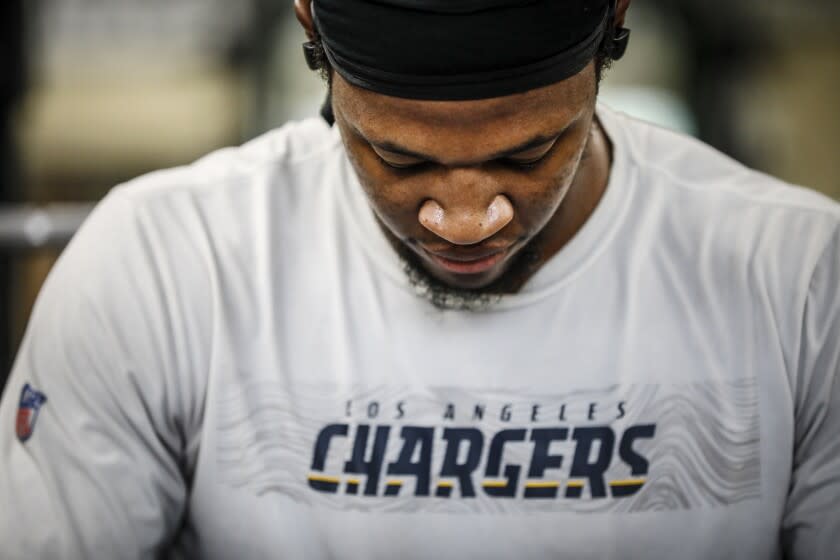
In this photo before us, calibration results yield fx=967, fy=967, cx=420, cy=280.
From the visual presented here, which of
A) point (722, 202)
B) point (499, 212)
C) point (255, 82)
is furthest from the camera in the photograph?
point (255, 82)

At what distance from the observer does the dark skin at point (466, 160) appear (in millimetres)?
1213

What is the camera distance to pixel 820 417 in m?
1.48

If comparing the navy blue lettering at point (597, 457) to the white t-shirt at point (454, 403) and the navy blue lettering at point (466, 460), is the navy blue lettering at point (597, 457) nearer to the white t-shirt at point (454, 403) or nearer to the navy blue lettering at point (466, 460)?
the white t-shirt at point (454, 403)

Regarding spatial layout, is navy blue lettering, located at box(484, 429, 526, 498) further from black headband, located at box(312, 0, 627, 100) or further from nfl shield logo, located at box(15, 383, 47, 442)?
nfl shield logo, located at box(15, 383, 47, 442)

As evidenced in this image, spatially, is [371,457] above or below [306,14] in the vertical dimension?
below

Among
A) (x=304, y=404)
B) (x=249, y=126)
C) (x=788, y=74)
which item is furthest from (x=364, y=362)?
(x=788, y=74)

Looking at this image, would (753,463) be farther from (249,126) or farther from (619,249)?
(249,126)

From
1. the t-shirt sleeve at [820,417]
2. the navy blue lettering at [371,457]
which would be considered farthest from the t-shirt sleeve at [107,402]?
the t-shirt sleeve at [820,417]

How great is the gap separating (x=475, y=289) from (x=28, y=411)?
719mm

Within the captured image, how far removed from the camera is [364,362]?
60.4 inches

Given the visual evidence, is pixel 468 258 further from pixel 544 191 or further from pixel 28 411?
pixel 28 411

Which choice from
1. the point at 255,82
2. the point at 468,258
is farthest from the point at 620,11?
the point at 255,82

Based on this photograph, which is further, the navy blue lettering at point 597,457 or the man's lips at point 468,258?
the navy blue lettering at point 597,457

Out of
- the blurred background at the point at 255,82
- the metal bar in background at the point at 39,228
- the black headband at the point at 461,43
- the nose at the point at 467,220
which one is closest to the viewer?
the black headband at the point at 461,43
